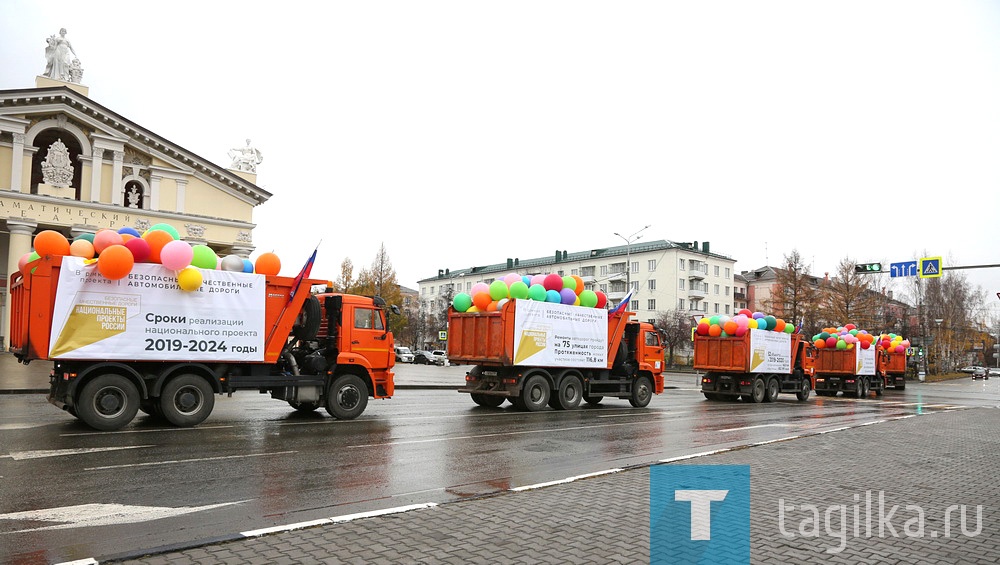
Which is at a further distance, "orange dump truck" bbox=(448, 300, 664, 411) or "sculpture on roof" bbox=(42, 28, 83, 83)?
"sculpture on roof" bbox=(42, 28, 83, 83)

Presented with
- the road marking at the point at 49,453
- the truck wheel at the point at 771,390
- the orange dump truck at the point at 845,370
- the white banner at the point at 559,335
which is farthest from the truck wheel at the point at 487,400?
the orange dump truck at the point at 845,370

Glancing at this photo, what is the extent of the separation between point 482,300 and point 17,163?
119ft

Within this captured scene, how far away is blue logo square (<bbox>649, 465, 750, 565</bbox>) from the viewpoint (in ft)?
16.7

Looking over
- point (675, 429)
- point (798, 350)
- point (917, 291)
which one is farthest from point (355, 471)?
point (917, 291)

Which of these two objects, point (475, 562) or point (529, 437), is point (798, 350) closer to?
point (529, 437)

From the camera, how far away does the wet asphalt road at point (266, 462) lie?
573cm

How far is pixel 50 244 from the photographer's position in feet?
35.9

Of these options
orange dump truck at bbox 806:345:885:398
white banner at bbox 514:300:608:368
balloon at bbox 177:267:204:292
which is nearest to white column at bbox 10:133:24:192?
balloon at bbox 177:267:204:292

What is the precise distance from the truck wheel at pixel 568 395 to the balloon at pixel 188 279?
32.9ft

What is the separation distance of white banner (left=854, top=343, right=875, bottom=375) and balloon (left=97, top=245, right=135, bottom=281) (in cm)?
3181

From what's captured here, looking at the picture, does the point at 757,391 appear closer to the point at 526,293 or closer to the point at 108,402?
the point at 526,293

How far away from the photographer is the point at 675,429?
14.4 meters

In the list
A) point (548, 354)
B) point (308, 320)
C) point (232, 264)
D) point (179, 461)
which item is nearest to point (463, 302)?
point (548, 354)

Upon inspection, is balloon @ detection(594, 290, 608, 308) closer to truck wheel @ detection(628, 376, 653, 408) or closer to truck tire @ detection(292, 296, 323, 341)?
truck wheel @ detection(628, 376, 653, 408)
